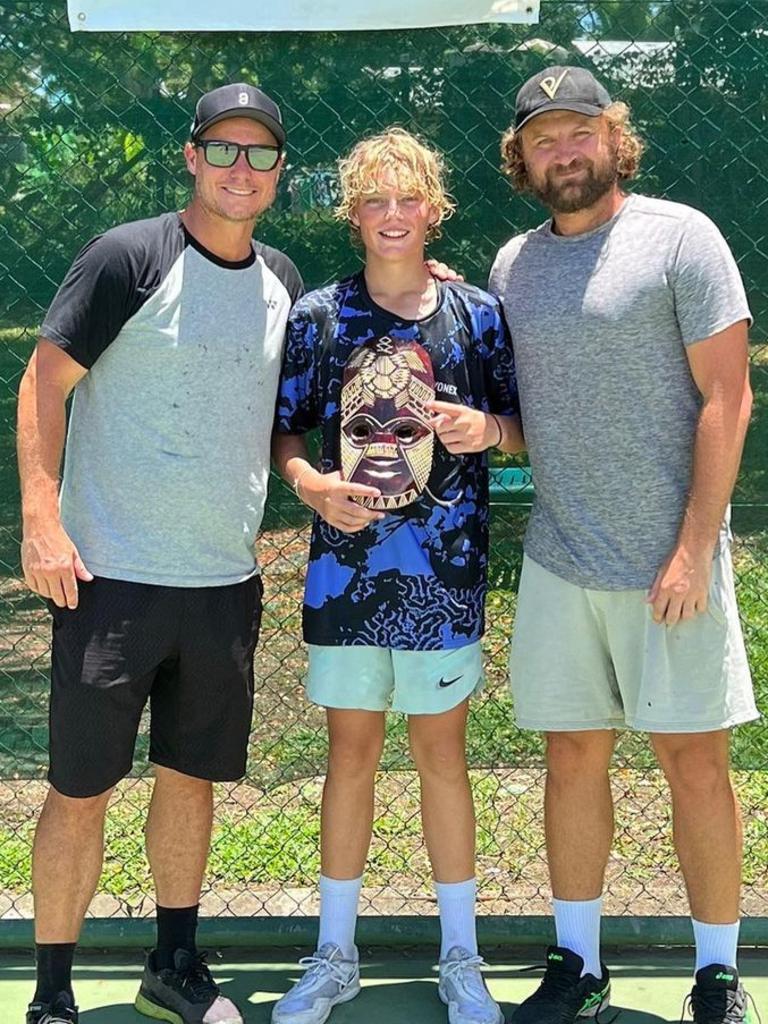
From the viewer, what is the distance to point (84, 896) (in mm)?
3213

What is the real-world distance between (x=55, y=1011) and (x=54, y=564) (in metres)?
1.09

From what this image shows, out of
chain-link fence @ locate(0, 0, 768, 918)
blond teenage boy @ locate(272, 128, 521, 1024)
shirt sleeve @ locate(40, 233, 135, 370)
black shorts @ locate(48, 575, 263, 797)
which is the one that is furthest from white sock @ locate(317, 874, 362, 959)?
shirt sleeve @ locate(40, 233, 135, 370)

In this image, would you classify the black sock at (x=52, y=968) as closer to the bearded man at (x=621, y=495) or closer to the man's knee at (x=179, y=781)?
the man's knee at (x=179, y=781)

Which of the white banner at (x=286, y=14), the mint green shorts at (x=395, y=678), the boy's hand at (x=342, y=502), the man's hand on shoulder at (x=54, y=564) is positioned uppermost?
the white banner at (x=286, y=14)

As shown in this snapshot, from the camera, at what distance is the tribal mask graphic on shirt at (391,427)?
123 inches

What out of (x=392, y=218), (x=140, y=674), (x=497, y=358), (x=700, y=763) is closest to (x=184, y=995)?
(x=140, y=674)

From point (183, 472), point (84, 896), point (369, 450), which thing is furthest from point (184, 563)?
point (84, 896)

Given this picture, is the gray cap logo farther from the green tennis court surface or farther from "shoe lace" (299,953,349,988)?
the green tennis court surface

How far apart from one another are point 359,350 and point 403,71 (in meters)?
0.91

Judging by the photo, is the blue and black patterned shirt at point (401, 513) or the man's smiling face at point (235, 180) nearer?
the man's smiling face at point (235, 180)

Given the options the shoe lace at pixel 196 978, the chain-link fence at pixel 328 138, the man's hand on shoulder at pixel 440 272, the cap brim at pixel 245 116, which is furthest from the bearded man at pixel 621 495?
the shoe lace at pixel 196 978

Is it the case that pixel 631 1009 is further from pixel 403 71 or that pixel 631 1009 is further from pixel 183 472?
pixel 403 71

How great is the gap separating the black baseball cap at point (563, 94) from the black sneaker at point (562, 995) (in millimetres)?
2080

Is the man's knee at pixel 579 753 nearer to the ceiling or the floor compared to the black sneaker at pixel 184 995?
nearer to the ceiling
